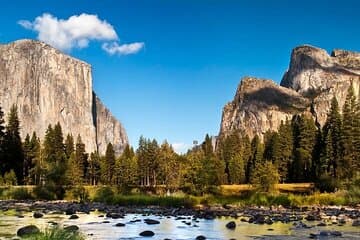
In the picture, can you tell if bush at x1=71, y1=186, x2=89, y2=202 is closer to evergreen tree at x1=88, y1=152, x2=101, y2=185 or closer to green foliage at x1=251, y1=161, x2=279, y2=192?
green foliage at x1=251, y1=161, x2=279, y2=192

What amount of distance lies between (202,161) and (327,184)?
18164mm

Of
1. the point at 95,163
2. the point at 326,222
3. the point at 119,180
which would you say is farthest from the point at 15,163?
the point at 326,222

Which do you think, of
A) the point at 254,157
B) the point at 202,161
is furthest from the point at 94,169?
the point at 202,161

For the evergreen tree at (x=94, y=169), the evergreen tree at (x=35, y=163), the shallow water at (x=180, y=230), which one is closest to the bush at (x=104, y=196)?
the shallow water at (x=180, y=230)

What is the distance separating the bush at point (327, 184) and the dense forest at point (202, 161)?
6.7 inches

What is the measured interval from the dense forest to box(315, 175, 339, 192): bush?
0.56ft

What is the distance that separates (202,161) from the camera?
203ft

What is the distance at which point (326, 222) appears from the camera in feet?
92.5

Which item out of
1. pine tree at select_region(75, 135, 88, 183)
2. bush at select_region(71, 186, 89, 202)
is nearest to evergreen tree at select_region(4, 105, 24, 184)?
pine tree at select_region(75, 135, 88, 183)

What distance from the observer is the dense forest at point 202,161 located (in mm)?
62719

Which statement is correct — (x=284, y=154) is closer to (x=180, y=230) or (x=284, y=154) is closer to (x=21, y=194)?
(x=21, y=194)

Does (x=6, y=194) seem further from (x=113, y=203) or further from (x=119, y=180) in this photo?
(x=119, y=180)

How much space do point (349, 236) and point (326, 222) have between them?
274 inches

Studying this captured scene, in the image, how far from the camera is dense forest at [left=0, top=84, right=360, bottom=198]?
62.7 m
